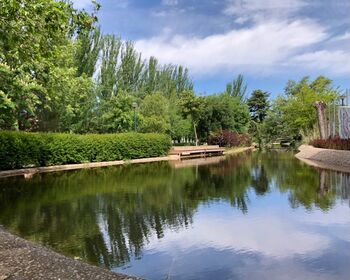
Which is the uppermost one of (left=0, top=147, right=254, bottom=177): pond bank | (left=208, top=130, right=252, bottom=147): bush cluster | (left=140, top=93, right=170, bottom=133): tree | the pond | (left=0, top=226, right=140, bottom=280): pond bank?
(left=140, top=93, right=170, bottom=133): tree

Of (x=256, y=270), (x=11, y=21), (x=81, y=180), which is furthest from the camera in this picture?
(x=81, y=180)

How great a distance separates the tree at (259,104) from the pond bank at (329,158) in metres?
35.2

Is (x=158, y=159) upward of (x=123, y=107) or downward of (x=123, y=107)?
downward

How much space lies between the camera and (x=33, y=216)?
29.1ft

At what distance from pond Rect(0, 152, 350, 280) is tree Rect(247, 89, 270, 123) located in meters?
47.8

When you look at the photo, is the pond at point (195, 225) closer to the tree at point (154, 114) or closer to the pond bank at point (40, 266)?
the pond bank at point (40, 266)

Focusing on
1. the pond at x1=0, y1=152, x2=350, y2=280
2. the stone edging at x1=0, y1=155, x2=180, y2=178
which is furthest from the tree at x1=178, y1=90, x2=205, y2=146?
the pond at x1=0, y1=152, x2=350, y2=280

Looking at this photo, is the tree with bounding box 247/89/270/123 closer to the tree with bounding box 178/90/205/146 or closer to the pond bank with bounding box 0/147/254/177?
the tree with bounding box 178/90/205/146

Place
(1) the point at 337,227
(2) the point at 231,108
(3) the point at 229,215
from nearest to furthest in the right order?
(1) the point at 337,227
(3) the point at 229,215
(2) the point at 231,108

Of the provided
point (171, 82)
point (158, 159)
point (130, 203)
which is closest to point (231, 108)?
point (171, 82)

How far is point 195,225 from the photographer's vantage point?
25.3 feet

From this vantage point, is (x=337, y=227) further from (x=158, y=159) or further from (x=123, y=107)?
(x=123, y=107)

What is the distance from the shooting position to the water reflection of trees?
680 centimetres

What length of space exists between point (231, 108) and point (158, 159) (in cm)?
1913
